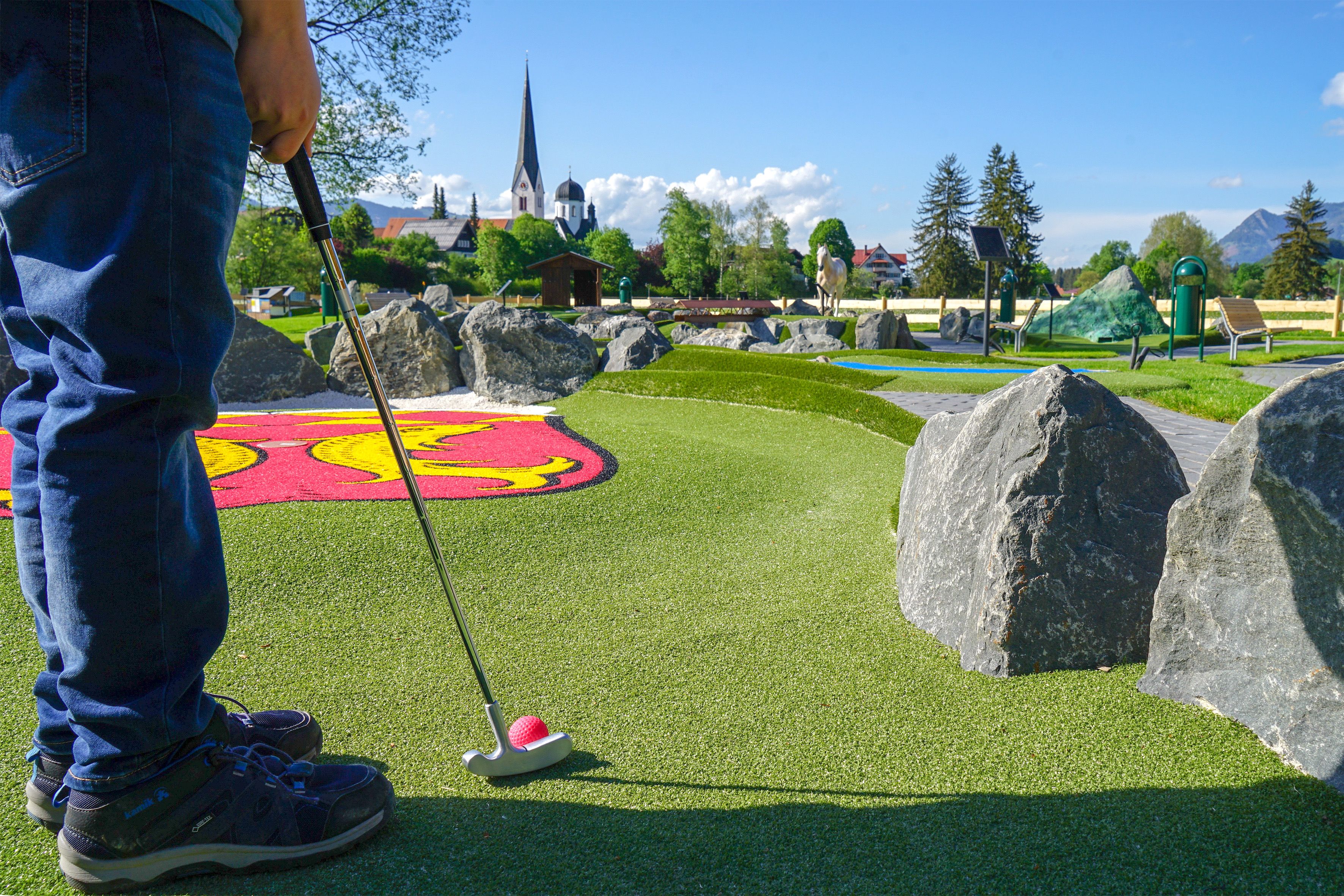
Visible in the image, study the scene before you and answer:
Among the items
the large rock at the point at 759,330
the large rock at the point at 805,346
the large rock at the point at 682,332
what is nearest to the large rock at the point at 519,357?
the large rock at the point at 805,346

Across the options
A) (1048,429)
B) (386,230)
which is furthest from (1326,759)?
(386,230)

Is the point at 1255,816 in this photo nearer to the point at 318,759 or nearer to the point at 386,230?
the point at 318,759

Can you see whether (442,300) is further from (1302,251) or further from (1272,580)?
(1302,251)

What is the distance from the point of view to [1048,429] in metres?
2.55

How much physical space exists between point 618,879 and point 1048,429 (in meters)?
1.78

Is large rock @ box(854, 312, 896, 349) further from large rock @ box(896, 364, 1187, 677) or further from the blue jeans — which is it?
the blue jeans

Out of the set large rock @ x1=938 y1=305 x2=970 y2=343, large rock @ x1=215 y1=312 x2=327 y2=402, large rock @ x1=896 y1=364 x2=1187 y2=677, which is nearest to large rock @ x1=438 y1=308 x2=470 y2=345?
large rock @ x1=215 y1=312 x2=327 y2=402

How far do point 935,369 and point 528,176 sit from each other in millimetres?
113534

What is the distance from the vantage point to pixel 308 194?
1.79 meters

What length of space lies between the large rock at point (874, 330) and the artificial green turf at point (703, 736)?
1567 cm

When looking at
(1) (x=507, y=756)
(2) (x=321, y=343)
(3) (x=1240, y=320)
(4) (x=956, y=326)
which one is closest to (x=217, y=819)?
(1) (x=507, y=756)

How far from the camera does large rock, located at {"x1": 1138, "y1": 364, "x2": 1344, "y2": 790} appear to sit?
189 cm

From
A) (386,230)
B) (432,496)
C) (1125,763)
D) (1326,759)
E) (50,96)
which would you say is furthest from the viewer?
(386,230)

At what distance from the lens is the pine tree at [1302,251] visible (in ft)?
163
